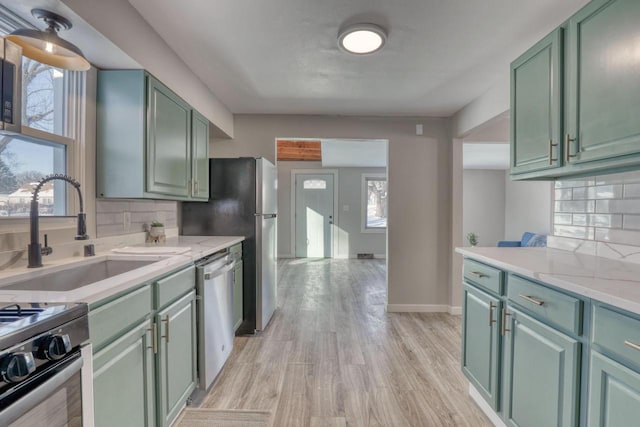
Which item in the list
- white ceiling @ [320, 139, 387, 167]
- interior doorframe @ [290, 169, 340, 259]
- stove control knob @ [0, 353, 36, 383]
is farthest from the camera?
interior doorframe @ [290, 169, 340, 259]

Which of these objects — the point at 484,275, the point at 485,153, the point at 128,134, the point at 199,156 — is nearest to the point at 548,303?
the point at 484,275

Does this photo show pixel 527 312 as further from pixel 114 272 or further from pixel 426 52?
pixel 114 272

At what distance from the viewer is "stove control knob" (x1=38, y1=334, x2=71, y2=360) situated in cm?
81

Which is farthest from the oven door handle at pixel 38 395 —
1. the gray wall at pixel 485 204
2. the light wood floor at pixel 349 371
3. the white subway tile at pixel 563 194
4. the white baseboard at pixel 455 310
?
the gray wall at pixel 485 204

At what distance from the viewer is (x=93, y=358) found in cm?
106

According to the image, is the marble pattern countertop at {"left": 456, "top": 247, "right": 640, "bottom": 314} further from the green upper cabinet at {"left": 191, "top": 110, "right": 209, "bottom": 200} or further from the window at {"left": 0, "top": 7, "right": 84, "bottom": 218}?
the window at {"left": 0, "top": 7, "right": 84, "bottom": 218}

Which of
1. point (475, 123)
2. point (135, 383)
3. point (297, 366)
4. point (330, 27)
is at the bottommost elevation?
point (297, 366)

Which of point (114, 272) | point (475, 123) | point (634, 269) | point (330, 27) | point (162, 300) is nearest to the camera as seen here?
point (634, 269)

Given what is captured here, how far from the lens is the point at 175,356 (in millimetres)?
1659

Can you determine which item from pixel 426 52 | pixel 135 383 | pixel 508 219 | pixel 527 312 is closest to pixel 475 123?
pixel 426 52

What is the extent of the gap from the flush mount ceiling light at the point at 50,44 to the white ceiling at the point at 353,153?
9.95ft

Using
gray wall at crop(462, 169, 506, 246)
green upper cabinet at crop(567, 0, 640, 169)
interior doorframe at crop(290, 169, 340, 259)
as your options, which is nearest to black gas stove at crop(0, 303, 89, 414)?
green upper cabinet at crop(567, 0, 640, 169)

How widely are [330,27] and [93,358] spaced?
1979 mm

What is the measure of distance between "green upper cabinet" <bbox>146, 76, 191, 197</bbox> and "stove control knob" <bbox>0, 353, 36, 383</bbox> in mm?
1319
